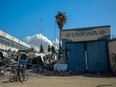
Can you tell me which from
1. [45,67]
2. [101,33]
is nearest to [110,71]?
[101,33]

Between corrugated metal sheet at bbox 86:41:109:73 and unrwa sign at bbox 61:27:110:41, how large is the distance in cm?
105

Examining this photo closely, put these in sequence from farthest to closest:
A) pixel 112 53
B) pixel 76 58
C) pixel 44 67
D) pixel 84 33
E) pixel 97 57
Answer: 1. pixel 44 67
2. pixel 84 33
3. pixel 76 58
4. pixel 97 57
5. pixel 112 53

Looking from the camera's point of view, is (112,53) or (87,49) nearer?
(112,53)

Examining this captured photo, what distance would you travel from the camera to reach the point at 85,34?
31250 millimetres

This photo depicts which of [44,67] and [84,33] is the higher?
[84,33]

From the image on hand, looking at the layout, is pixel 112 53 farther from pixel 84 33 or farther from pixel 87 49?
pixel 84 33

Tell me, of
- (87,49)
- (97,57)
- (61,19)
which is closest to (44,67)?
(87,49)

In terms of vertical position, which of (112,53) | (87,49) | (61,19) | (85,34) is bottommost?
(112,53)

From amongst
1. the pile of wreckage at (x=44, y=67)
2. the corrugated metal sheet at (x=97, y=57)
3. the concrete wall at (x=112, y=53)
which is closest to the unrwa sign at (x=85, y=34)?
the corrugated metal sheet at (x=97, y=57)

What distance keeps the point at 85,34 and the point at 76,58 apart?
3.93 m

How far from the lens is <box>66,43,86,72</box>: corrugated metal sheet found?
30875 millimetres

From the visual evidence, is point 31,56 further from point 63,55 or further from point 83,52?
point 83,52

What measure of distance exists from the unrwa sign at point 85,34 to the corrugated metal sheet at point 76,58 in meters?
1.11

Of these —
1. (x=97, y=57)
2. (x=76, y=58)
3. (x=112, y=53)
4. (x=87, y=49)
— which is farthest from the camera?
(x=76, y=58)
